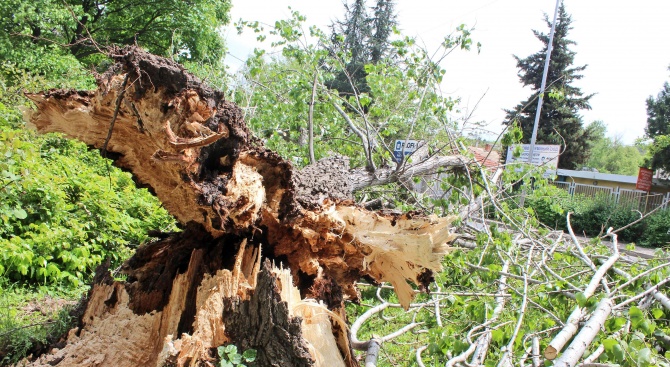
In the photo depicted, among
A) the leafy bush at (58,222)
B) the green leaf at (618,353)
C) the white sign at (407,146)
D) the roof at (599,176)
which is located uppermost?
the roof at (599,176)

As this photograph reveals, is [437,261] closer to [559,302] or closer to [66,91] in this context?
[559,302]

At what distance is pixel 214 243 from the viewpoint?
2.38 meters

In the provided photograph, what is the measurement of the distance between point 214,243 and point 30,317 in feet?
6.23

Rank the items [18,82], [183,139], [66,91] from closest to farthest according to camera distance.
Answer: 1. [183,139]
2. [66,91]
3. [18,82]

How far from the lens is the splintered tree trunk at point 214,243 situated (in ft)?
5.95

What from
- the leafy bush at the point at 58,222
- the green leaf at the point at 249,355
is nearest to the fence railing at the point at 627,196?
the leafy bush at the point at 58,222

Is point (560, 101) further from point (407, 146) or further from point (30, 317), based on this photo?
point (30, 317)

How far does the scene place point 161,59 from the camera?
1845 mm

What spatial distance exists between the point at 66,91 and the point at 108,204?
2.96m

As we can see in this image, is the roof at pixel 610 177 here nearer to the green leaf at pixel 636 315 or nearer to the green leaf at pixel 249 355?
the green leaf at pixel 636 315

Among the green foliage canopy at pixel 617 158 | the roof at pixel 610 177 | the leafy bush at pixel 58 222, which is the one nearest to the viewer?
the leafy bush at pixel 58 222

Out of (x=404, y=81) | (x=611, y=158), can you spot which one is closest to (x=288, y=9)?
(x=404, y=81)

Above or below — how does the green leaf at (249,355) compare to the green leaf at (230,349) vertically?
below

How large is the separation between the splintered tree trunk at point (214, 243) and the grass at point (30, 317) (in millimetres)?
528
